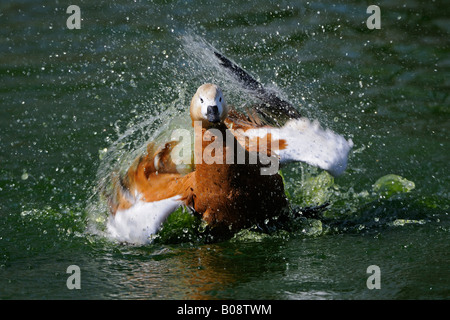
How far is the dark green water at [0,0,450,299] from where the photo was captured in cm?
417

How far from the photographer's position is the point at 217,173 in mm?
4355

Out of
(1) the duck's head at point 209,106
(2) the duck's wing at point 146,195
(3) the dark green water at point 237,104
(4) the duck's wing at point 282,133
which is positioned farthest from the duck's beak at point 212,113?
(3) the dark green water at point 237,104

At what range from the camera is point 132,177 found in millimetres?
4855

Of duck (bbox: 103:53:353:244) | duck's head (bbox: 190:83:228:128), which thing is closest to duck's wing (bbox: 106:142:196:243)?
duck (bbox: 103:53:353:244)

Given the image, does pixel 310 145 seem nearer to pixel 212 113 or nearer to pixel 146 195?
pixel 212 113

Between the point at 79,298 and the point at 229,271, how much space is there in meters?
0.92

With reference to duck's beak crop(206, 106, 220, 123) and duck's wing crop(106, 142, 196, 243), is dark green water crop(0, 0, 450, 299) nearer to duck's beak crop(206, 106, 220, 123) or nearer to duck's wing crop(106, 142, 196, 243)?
duck's wing crop(106, 142, 196, 243)

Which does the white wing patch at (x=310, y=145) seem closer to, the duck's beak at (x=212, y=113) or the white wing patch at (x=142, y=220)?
the duck's beak at (x=212, y=113)

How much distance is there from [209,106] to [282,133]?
0.97 m

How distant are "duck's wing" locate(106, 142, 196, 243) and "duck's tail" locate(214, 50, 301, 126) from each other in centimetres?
81

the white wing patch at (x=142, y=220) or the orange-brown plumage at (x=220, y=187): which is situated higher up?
the orange-brown plumage at (x=220, y=187)

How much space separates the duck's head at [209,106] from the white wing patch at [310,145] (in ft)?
2.24

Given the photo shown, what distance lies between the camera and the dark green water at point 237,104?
164 inches

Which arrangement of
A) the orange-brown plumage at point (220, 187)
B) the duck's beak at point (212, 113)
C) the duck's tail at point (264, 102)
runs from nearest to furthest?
1. the duck's beak at point (212, 113)
2. the orange-brown plumage at point (220, 187)
3. the duck's tail at point (264, 102)
